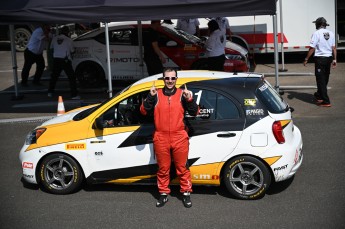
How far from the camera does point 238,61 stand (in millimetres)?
14766

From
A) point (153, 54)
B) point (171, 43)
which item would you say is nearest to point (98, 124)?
point (153, 54)

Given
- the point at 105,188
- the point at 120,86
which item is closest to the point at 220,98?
the point at 105,188

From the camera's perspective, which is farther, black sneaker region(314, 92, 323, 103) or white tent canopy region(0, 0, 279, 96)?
black sneaker region(314, 92, 323, 103)

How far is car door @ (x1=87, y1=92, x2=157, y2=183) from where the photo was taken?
7.29 meters

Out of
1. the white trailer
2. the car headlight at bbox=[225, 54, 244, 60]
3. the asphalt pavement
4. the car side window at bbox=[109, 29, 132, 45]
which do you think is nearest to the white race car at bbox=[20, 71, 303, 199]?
the asphalt pavement

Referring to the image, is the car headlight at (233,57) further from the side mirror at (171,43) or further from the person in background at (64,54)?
the person in background at (64,54)

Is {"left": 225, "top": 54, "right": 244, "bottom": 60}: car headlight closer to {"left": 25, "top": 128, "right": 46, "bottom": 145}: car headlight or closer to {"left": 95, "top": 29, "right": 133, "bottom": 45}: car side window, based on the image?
{"left": 95, "top": 29, "right": 133, "bottom": 45}: car side window

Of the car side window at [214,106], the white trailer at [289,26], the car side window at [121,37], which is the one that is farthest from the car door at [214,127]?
the white trailer at [289,26]

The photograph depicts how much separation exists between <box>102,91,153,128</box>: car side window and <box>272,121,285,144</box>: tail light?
1.61 meters

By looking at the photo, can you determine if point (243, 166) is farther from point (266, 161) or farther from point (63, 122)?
point (63, 122)

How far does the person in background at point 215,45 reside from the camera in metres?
13.4

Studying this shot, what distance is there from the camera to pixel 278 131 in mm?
7023

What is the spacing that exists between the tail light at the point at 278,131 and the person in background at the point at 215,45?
6524 millimetres

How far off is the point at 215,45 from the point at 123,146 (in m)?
6.54
